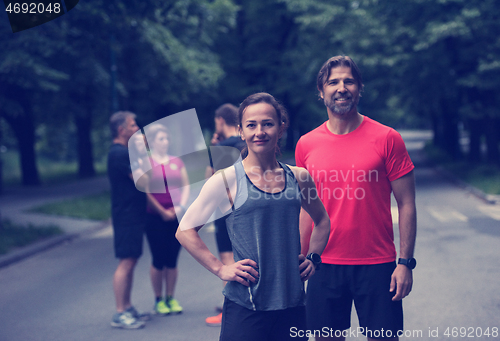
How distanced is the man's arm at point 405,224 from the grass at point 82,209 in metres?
10.4

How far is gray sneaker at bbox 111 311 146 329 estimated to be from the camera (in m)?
4.92

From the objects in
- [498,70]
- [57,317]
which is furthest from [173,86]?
[57,317]

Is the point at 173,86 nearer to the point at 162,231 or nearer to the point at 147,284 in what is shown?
the point at 147,284

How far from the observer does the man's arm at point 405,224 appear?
2.77 metres

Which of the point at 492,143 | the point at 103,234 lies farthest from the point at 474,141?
the point at 103,234

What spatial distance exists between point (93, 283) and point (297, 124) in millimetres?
26180

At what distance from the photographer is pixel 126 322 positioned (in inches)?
195

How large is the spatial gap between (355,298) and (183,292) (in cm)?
357

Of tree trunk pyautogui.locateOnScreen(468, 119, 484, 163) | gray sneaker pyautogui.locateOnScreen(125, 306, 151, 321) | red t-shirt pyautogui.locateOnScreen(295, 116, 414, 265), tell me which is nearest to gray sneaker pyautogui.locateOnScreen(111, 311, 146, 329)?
gray sneaker pyautogui.locateOnScreen(125, 306, 151, 321)

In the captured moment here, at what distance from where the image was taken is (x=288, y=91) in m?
27.3

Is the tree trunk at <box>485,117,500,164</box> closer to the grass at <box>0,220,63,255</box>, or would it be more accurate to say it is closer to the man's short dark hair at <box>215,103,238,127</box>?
the grass at <box>0,220,63,255</box>

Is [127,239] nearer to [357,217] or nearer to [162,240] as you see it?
[162,240]

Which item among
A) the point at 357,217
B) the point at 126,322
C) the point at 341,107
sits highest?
the point at 341,107

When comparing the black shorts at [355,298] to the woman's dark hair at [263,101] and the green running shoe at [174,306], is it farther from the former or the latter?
the green running shoe at [174,306]
